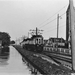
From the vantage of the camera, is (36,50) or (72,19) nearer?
(72,19)

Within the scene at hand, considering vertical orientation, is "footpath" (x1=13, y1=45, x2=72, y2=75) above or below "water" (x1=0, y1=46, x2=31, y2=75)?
above

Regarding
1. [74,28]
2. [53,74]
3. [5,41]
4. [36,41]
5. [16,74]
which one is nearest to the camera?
[53,74]

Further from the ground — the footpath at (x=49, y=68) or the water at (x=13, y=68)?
the footpath at (x=49, y=68)

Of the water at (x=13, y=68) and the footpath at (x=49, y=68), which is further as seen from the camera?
the water at (x=13, y=68)

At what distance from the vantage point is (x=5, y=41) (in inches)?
3310

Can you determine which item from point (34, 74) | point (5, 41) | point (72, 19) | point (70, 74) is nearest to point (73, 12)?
point (72, 19)

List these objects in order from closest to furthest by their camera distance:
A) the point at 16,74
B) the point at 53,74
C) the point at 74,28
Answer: the point at 53,74, the point at 74,28, the point at 16,74

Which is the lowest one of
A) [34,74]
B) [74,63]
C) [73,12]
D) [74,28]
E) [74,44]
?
[34,74]

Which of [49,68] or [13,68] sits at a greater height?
[49,68]

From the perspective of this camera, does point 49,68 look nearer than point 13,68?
Yes

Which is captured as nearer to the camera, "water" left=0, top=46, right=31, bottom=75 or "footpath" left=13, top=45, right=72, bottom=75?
"footpath" left=13, top=45, right=72, bottom=75

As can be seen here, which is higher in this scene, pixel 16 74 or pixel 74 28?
pixel 74 28

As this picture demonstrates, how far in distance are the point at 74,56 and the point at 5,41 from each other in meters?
78.5

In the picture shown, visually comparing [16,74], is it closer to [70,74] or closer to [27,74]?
[27,74]
